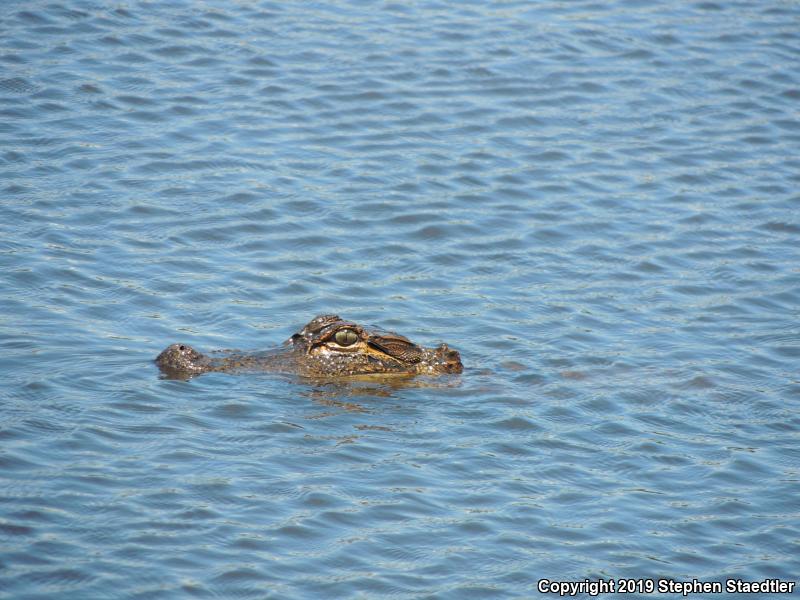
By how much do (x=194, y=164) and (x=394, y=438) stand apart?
5.50 m

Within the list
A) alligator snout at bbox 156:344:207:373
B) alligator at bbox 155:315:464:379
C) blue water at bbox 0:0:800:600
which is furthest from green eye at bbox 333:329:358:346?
alligator snout at bbox 156:344:207:373

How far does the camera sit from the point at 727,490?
787 cm

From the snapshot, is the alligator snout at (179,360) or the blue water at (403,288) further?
the alligator snout at (179,360)

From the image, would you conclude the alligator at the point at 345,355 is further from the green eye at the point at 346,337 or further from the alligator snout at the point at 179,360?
the alligator snout at the point at 179,360

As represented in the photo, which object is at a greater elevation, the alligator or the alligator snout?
the alligator snout

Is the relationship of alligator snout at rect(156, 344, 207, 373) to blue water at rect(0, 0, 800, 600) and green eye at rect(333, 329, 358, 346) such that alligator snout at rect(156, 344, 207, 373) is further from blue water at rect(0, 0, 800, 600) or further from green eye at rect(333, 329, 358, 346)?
green eye at rect(333, 329, 358, 346)

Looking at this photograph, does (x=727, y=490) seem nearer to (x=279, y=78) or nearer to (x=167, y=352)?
(x=167, y=352)

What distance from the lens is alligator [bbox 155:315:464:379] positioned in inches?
353

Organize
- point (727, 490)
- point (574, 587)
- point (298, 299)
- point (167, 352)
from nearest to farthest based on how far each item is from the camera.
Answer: point (574, 587), point (727, 490), point (167, 352), point (298, 299)

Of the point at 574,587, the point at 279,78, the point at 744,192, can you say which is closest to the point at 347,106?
the point at 279,78

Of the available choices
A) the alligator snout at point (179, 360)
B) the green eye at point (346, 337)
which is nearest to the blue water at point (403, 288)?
the alligator snout at point (179, 360)

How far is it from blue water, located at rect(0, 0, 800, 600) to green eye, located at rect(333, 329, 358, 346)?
317mm

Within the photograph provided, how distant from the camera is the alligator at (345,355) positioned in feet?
29.5

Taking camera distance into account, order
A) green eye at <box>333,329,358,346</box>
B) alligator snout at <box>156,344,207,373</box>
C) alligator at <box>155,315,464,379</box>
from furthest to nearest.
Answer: green eye at <box>333,329,358,346</box>
alligator at <box>155,315,464,379</box>
alligator snout at <box>156,344,207,373</box>
